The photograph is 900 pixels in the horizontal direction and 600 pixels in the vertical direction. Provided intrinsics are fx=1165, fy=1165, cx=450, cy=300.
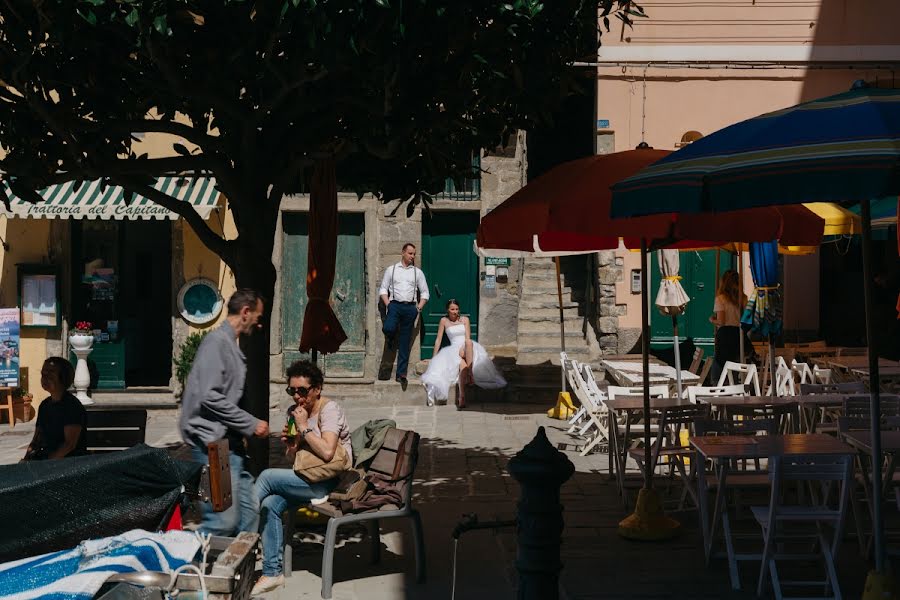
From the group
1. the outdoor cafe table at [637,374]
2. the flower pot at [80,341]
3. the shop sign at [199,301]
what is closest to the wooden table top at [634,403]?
the outdoor cafe table at [637,374]

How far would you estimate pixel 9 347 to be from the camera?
14.8m

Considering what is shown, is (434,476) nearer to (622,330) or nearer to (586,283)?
(622,330)

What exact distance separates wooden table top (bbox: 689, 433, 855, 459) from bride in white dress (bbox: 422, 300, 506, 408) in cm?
787

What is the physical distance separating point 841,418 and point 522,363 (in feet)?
27.5

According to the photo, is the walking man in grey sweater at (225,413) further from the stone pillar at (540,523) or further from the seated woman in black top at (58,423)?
the stone pillar at (540,523)

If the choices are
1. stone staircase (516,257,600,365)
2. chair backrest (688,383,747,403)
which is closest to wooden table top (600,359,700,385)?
chair backrest (688,383,747,403)

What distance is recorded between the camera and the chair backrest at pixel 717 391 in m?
10.6

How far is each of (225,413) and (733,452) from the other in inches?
115

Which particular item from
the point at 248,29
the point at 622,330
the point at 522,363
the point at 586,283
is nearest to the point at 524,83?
the point at 248,29

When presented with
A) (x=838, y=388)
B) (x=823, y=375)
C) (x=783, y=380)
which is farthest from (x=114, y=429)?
(x=823, y=375)

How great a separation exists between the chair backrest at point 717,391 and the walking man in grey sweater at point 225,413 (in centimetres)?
513

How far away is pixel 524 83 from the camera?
804cm

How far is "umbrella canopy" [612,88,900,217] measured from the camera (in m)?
4.85

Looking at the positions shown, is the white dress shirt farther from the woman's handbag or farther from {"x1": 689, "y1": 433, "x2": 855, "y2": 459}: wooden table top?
the woman's handbag
